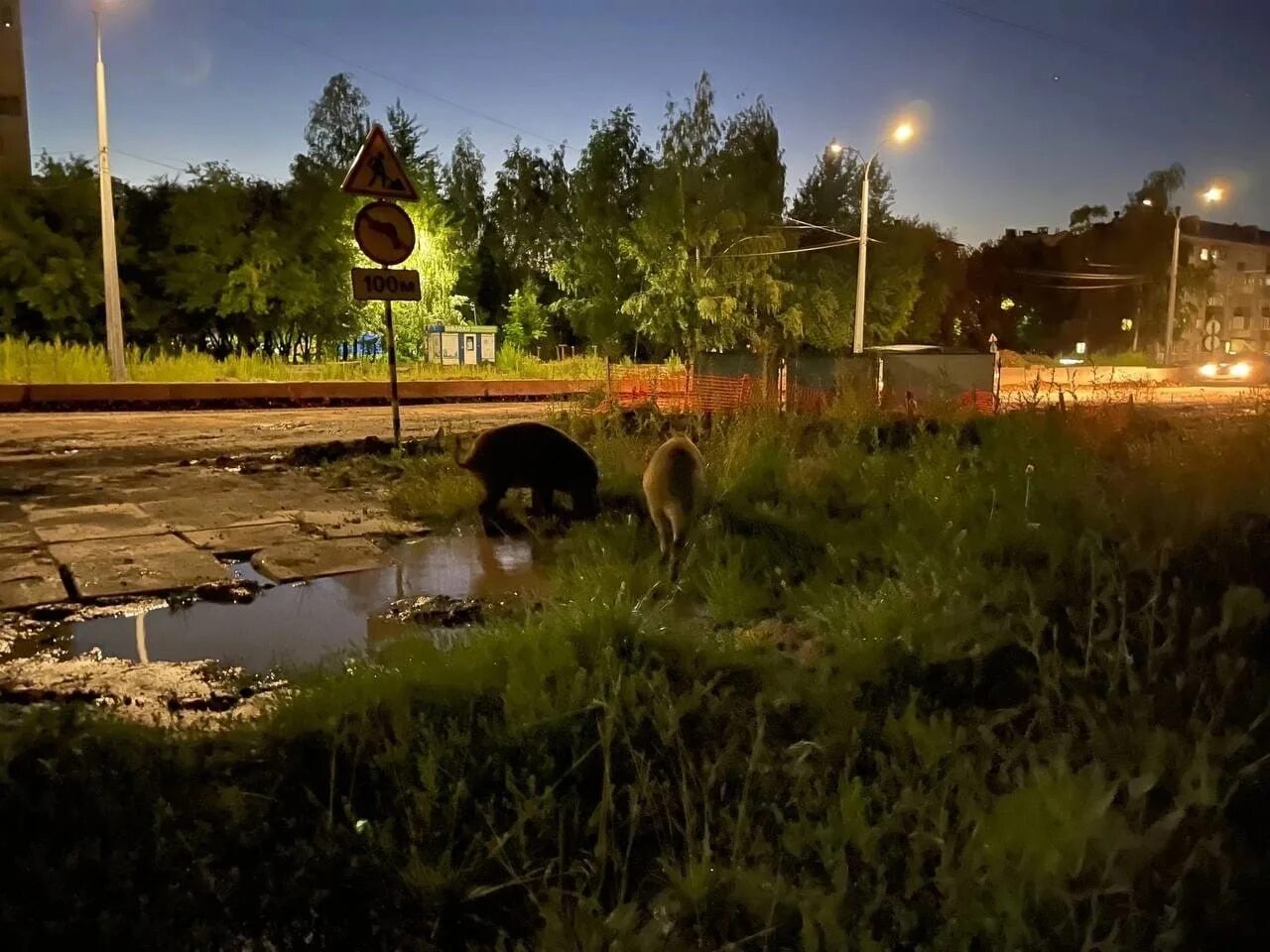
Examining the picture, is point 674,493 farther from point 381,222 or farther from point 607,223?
point 607,223

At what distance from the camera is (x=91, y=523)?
23.5ft

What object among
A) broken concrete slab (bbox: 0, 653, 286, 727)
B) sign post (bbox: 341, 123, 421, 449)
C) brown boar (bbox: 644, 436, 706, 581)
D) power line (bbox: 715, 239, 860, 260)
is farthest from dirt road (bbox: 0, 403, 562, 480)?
power line (bbox: 715, 239, 860, 260)

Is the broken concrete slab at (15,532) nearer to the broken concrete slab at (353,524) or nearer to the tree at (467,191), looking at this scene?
the broken concrete slab at (353,524)

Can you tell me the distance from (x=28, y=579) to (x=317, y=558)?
1.57m

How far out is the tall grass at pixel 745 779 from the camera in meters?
2.31

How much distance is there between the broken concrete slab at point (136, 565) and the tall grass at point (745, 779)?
2.23 m

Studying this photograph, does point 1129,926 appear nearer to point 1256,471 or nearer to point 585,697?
point 585,697

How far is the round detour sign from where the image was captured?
892 cm

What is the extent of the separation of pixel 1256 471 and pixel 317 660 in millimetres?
5179

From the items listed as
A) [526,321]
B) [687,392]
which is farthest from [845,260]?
[687,392]

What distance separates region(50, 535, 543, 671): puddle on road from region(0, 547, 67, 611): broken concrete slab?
21.2 inches

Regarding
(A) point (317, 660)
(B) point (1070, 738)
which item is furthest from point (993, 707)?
(A) point (317, 660)

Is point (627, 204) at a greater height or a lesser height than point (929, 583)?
greater

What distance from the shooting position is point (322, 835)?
264cm
